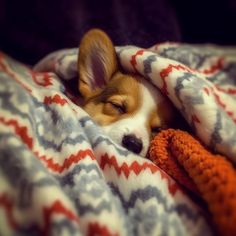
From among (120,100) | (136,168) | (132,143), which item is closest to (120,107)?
(120,100)

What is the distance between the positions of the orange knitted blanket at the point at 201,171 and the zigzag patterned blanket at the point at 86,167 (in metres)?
0.04

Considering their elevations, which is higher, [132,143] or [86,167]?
[86,167]

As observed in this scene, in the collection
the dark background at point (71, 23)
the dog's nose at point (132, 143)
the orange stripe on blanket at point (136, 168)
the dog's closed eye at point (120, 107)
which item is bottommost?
the dog's nose at point (132, 143)

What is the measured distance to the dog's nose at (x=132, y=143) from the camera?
1.04 metres

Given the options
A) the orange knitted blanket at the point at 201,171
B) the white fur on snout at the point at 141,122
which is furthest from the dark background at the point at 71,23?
the orange knitted blanket at the point at 201,171

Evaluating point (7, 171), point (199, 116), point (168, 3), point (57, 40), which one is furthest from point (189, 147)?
point (168, 3)

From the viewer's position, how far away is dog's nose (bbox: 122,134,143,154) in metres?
1.04

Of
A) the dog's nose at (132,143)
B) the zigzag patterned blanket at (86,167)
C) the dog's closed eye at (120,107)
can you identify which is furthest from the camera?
the dog's closed eye at (120,107)

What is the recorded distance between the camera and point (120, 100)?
1.19m

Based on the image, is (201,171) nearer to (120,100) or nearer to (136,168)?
(136,168)

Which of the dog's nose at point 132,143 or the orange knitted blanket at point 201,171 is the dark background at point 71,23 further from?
the orange knitted blanket at point 201,171

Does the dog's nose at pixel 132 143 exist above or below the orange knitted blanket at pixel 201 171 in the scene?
below

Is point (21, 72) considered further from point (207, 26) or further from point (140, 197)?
point (207, 26)

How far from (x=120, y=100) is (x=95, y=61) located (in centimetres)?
18
